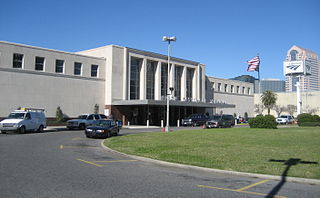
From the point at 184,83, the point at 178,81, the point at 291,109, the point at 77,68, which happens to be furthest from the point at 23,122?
the point at 291,109

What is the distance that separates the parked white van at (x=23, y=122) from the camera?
26.6 m

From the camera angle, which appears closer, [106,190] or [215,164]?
[106,190]

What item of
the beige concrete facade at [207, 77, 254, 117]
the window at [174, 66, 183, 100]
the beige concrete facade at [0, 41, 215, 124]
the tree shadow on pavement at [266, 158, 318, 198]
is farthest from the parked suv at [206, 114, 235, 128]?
the beige concrete facade at [207, 77, 254, 117]

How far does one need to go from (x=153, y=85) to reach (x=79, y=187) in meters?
45.4

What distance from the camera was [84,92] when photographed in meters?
44.6

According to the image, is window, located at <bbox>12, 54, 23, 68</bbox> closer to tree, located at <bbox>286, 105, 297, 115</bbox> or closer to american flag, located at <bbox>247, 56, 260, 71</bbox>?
american flag, located at <bbox>247, 56, 260, 71</bbox>

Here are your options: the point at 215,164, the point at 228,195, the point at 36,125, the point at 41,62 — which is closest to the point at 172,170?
the point at 215,164

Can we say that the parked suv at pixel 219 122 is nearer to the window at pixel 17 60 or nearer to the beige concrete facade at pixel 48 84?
the beige concrete facade at pixel 48 84

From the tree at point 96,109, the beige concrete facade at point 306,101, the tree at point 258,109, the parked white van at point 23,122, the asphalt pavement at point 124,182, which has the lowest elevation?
the asphalt pavement at point 124,182

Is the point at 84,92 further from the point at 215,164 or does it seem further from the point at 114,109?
the point at 215,164

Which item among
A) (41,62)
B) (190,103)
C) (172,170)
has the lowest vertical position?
(172,170)

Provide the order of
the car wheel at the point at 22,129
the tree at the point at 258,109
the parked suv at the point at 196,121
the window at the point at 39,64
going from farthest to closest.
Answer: the tree at the point at 258,109, the parked suv at the point at 196,121, the window at the point at 39,64, the car wheel at the point at 22,129

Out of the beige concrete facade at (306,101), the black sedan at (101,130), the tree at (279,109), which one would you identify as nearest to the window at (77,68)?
the black sedan at (101,130)

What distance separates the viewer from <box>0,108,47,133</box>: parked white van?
26.6 meters
